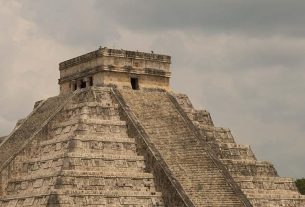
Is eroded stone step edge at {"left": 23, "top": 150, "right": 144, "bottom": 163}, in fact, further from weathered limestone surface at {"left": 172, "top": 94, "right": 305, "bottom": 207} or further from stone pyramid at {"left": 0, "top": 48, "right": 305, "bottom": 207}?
weathered limestone surface at {"left": 172, "top": 94, "right": 305, "bottom": 207}

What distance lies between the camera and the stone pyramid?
2700cm

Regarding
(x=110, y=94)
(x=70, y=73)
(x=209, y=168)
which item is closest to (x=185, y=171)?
(x=209, y=168)

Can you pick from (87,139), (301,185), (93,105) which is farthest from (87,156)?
(301,185)

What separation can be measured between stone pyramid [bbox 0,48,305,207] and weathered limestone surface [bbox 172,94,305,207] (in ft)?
0.16

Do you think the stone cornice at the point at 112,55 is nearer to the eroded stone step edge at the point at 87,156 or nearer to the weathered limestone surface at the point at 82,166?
the weathered limestone surface at the point at 82,166

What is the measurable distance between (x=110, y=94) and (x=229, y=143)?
5.38 meters

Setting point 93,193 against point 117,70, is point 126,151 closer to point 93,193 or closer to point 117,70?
point 93,193

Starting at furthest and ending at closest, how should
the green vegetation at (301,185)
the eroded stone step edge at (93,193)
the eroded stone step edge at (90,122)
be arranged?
the green vegetation at (301,185) < the eroded stone step edge at (90,122) < the eroded stone step edge at (93,193)

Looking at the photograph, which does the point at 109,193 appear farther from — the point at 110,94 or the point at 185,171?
the point at 110,94

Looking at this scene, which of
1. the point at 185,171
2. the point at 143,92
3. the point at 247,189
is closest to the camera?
the point at 185,171

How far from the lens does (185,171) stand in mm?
28406

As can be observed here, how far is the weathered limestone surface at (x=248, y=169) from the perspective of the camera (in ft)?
99.8

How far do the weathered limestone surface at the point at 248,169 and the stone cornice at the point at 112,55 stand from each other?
2083 millimetres

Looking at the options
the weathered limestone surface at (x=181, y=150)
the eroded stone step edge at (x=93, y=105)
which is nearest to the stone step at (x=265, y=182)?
the weathered limestone surface at (x=181, y=150)
